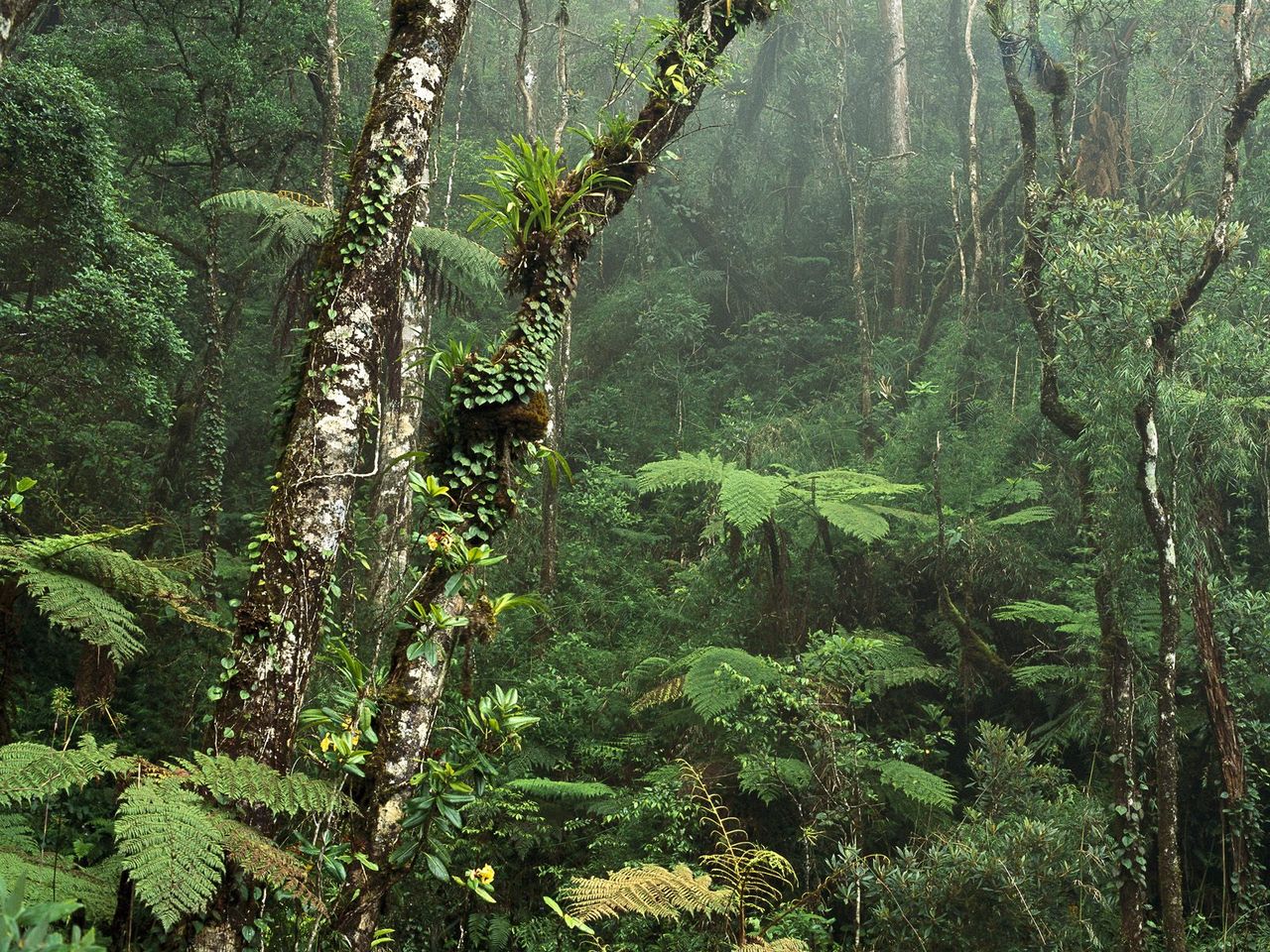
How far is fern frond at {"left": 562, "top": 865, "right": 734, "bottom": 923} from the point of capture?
154 inches

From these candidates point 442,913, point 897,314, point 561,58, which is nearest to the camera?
point 442,913

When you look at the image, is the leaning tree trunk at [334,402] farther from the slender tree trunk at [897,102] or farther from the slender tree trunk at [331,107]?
the slender tree trunk at [897,102]

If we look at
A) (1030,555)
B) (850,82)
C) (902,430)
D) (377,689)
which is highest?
(850,82)

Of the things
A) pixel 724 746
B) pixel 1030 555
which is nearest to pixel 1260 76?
pixel 1030 555

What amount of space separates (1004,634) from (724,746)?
3026 mm

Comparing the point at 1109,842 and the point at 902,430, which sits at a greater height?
the point at 902,430

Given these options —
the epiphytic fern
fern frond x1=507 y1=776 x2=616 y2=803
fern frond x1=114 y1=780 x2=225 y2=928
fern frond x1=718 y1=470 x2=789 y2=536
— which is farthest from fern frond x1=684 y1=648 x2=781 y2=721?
fern frond x1=114 y1=780 x2=225 y2=928

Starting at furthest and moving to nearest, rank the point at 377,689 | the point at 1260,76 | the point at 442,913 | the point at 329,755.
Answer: the point at 1260,76, the point at 442,913, the point at 377,689, the point at 329,755

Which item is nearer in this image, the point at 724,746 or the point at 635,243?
the point at 724,746

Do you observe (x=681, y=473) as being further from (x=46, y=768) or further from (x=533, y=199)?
(x=46, y=768)

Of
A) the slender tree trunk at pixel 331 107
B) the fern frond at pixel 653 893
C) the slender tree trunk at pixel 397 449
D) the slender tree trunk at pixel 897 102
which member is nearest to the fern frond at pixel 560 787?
the fern frond at pixel 653 893

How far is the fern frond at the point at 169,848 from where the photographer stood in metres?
2.30

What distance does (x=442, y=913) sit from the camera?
5.96 m

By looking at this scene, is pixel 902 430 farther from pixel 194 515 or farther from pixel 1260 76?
pixel 194 515
